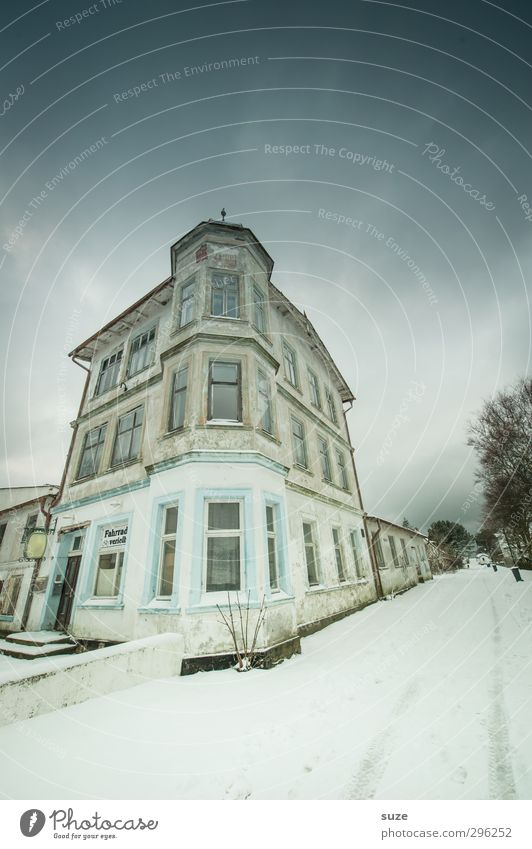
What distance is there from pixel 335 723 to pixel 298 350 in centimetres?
1255

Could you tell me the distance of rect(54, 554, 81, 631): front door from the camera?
32.9 ft

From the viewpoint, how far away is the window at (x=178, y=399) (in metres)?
8.92

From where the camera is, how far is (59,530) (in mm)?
11234

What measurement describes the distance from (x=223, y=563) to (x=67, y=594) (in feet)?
22.6

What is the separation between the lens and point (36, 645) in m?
8.49

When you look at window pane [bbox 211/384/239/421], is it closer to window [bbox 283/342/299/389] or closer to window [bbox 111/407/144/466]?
window [bbox 111/407/144/466]

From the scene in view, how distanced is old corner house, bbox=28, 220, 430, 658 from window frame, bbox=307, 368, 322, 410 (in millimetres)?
173

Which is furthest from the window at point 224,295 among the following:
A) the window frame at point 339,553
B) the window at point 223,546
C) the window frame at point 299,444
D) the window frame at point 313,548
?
the window frame at point 339,553

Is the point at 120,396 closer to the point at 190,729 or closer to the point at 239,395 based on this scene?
the point at 239,395

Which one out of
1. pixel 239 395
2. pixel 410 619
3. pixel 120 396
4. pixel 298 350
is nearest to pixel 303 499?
pixel 239 395

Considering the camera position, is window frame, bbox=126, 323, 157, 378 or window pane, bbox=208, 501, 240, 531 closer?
window pane, bbox=208, 501, 240, 531

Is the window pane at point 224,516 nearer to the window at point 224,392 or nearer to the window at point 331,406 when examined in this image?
the window at point 224,392

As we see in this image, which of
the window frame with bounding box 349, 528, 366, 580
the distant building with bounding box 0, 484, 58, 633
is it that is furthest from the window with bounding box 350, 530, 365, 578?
the distant building with bounding box 0, 484, 58, 633
